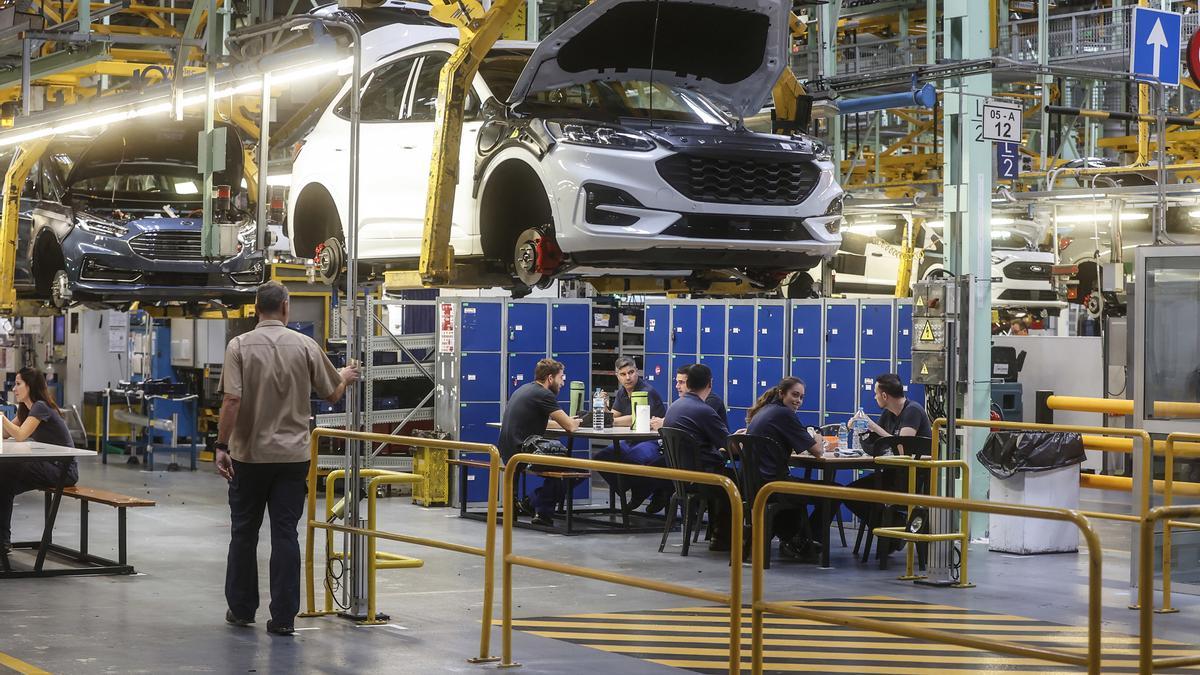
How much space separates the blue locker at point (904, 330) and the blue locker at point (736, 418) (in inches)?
78.8

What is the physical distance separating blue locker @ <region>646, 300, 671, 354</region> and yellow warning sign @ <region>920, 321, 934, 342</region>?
17.4 ft

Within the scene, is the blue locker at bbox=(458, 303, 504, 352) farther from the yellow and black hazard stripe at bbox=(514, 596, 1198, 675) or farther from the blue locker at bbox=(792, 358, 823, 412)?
the yellow and black hazard stripe at bbox=(514, 596, 1198, 675)

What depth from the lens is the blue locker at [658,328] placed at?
649 inches

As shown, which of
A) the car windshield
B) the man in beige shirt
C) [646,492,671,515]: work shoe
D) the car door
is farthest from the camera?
[646,492,671,515]: work shoe

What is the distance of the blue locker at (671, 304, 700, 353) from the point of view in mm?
16141

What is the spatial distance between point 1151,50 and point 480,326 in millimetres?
6720

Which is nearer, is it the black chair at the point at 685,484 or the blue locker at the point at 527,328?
the black chair at the point at 685,484

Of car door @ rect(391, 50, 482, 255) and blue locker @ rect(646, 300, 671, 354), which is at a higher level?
car door @ rect(391, 50, 482, 255)

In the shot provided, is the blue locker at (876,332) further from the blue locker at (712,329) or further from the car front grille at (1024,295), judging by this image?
the car front grille at (1024,295)

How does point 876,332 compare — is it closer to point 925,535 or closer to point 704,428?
point 704,428

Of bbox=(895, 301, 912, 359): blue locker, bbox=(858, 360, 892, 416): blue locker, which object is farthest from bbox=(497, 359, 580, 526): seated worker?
bbox=(895, 301, 912, 359): blue locker

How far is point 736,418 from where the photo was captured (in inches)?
612

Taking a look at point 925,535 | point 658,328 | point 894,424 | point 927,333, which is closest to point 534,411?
point 894,424

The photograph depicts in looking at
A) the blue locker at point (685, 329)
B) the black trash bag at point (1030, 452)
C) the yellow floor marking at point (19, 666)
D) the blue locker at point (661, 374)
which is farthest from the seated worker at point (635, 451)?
the yellow floor marking at point (19, 666)
